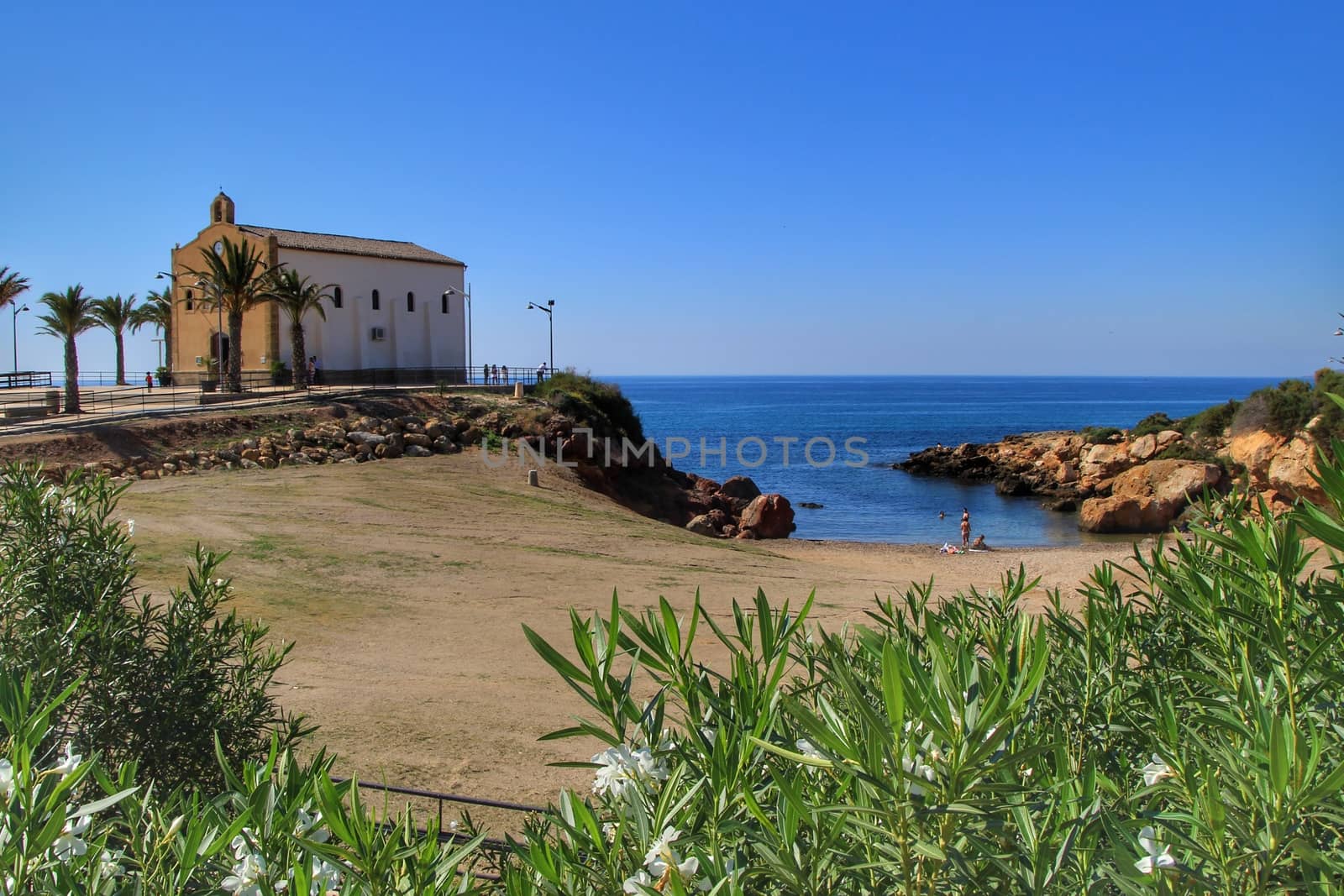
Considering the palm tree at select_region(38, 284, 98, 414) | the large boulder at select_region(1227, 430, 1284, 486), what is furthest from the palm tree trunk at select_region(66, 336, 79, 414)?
the large boulder at select_region(1227, 430, 1284, 486)

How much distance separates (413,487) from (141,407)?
12291mm

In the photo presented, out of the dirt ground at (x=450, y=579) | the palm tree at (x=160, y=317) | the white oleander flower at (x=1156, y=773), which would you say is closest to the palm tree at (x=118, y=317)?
the palm tree at (x=160, y=317)

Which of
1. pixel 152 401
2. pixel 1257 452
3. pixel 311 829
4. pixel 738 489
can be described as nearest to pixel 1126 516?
pixel 1257 452

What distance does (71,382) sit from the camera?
97.2 ft

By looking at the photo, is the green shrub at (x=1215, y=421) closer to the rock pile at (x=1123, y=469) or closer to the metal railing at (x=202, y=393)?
the rock pile at (x=1123, y=469)

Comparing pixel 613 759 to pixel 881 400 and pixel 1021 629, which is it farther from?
pixel 881 400

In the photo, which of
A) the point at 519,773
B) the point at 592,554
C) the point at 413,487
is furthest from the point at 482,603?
the point at 413,487

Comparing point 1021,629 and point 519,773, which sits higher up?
point 1021,629

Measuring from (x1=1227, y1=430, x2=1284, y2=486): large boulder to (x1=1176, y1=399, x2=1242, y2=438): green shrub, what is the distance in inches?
364

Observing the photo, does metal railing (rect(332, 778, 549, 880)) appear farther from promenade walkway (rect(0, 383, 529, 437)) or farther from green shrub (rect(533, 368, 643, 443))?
green shrub (rect(533, 368, 643, 443))

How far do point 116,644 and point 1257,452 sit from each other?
1311 inches

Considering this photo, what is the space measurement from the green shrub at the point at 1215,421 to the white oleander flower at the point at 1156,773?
46373mm

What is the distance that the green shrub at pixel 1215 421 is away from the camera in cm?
4244

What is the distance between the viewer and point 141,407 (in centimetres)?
3112
